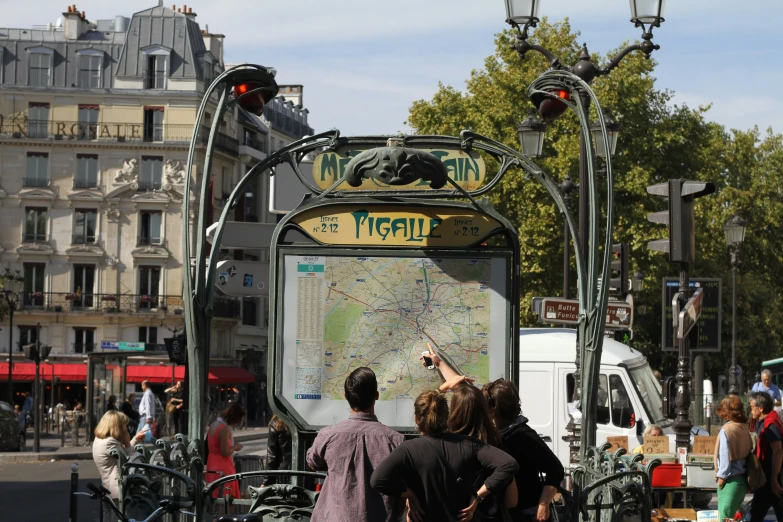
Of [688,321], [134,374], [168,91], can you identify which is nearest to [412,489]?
[688,321]

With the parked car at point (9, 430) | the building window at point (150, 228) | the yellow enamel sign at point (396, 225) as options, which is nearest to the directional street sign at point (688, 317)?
the yellow enamel sign at point (396, 225)

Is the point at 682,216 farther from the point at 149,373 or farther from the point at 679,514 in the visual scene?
the point at 149,373

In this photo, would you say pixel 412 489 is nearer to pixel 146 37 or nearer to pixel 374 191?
pixel 374 191

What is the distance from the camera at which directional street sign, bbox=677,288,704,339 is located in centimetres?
1534

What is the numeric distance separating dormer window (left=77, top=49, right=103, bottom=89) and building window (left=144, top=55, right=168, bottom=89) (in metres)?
2.51

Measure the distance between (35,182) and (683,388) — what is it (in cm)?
5604

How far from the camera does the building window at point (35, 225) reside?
66.8 meters

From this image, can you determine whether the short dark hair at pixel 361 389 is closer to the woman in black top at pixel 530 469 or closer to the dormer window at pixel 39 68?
the woman in black top at pixel 530 469

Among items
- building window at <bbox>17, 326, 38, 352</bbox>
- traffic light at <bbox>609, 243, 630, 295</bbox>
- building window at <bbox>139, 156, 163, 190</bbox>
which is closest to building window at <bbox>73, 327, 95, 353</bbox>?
building window at <bbox>17, 326, 38, 352</bbox>

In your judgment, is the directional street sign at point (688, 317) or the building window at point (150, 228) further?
the building window at point (150, 228)

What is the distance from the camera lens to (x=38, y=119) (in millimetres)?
67750

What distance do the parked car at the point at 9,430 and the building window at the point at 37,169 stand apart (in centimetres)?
3629

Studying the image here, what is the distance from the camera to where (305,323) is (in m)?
10.6

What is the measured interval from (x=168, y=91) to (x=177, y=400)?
4876 cm
